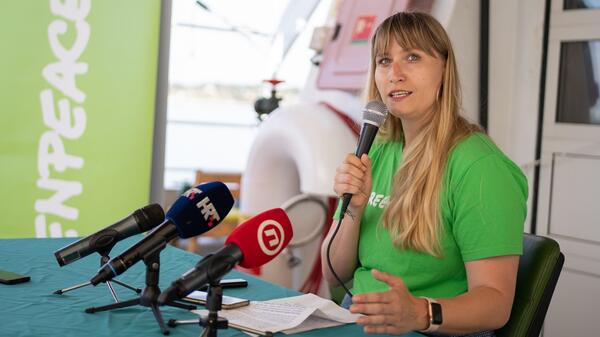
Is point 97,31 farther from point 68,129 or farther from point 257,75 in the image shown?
point 257,75

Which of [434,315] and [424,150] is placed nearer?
[434,315]

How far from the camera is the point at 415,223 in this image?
160cm

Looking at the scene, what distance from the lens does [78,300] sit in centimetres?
150

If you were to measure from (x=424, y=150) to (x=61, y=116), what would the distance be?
73.9 inches

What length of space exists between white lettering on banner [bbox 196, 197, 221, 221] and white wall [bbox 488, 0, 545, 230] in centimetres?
188

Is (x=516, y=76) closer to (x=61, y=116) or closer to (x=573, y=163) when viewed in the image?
(x=573, y=163)

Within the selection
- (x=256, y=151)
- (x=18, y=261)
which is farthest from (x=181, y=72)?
(x=18, y=261)

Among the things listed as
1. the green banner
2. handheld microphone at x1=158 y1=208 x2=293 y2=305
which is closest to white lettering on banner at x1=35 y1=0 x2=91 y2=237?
the green banner

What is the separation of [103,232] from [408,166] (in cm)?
70

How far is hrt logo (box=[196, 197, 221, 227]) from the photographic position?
136cm

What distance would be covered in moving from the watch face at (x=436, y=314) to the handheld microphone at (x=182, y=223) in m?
0.43

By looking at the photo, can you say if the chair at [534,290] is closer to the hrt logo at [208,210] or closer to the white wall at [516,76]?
the hrt logo at [208,210]

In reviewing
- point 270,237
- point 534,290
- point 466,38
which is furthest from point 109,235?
point 466,38

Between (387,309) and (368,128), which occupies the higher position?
(368,128)
